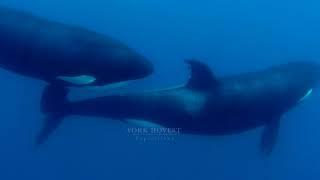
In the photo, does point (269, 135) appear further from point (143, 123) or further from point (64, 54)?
point (64, 54)

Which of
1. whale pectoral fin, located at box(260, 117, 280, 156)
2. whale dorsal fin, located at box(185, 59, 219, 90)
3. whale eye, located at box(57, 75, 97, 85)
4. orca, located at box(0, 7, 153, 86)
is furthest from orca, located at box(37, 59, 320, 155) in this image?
orca, located at box(0, 7, 153, 86)

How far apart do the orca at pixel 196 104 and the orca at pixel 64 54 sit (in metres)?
1.71

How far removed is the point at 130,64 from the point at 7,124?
10.0m

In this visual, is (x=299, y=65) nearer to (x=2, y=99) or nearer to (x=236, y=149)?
(x=236, y=149)

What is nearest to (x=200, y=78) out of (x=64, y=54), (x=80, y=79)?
(x=80, y=79)

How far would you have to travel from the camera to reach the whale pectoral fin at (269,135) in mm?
11906

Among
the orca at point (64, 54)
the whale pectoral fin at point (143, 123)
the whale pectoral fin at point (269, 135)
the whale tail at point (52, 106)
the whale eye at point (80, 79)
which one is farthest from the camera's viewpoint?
the whale pectoral fin at point (269, 135)

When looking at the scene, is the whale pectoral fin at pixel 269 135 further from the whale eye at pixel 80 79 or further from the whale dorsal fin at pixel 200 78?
the whale eye at pixel 80 79

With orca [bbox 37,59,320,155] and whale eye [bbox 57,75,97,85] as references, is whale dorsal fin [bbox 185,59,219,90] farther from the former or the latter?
whale eye [bbox 57,75,97,85]

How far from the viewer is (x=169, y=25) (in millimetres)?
25156

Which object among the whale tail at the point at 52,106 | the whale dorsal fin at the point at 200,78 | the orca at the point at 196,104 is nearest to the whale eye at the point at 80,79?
the whale tail at the point at 52,106

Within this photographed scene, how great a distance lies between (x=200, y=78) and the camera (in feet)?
34.7

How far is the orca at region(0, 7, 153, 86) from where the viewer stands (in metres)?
8.35

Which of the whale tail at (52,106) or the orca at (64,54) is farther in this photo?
the whale tail at (52,106)
